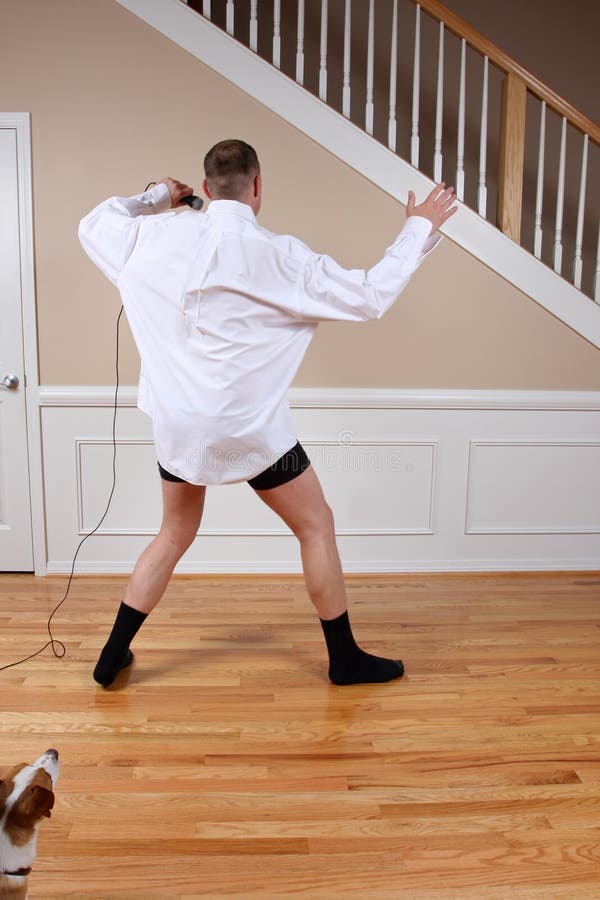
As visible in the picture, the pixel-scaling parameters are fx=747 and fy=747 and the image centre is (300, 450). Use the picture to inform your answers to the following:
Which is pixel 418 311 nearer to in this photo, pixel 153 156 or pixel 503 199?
pixel 503 199

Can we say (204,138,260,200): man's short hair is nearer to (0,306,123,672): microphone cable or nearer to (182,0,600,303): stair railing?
(0,306,123,672): microphone cable

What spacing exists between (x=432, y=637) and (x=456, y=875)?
1.25 m

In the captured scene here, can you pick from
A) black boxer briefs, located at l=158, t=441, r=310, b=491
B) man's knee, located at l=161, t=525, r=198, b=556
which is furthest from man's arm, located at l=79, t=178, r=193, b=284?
man's knee, located at l=161, t=525, r=198, b=556

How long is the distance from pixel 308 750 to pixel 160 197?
5.57ft

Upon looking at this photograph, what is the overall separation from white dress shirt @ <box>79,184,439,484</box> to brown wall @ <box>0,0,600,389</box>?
117cm

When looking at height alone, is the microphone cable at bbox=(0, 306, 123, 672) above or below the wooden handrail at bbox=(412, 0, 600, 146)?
below

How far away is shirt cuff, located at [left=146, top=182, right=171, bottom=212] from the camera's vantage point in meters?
2.30

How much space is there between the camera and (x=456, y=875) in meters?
1.59

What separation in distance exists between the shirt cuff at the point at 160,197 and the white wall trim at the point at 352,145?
105cm

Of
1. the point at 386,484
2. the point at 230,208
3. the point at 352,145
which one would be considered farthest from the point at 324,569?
the point at 352,145

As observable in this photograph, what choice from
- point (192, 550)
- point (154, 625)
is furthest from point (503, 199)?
point (154, 625)

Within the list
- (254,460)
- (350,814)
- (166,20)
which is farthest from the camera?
(166,20)

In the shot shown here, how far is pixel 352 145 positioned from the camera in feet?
10.4

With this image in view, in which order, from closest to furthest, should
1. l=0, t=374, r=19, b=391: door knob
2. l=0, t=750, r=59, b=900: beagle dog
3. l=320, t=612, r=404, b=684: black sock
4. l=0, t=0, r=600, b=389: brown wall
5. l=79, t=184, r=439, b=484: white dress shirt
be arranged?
l=0, t=750, r=59, b=900: beagle dog, l=79, t=184, r=439, b=484: white dress shirt, l=320, t=612, r=404, b=684: black sock, l=0, t=0, r=600, b=389: brown wall, l=0, t=374, r=19, b=391: door knob
